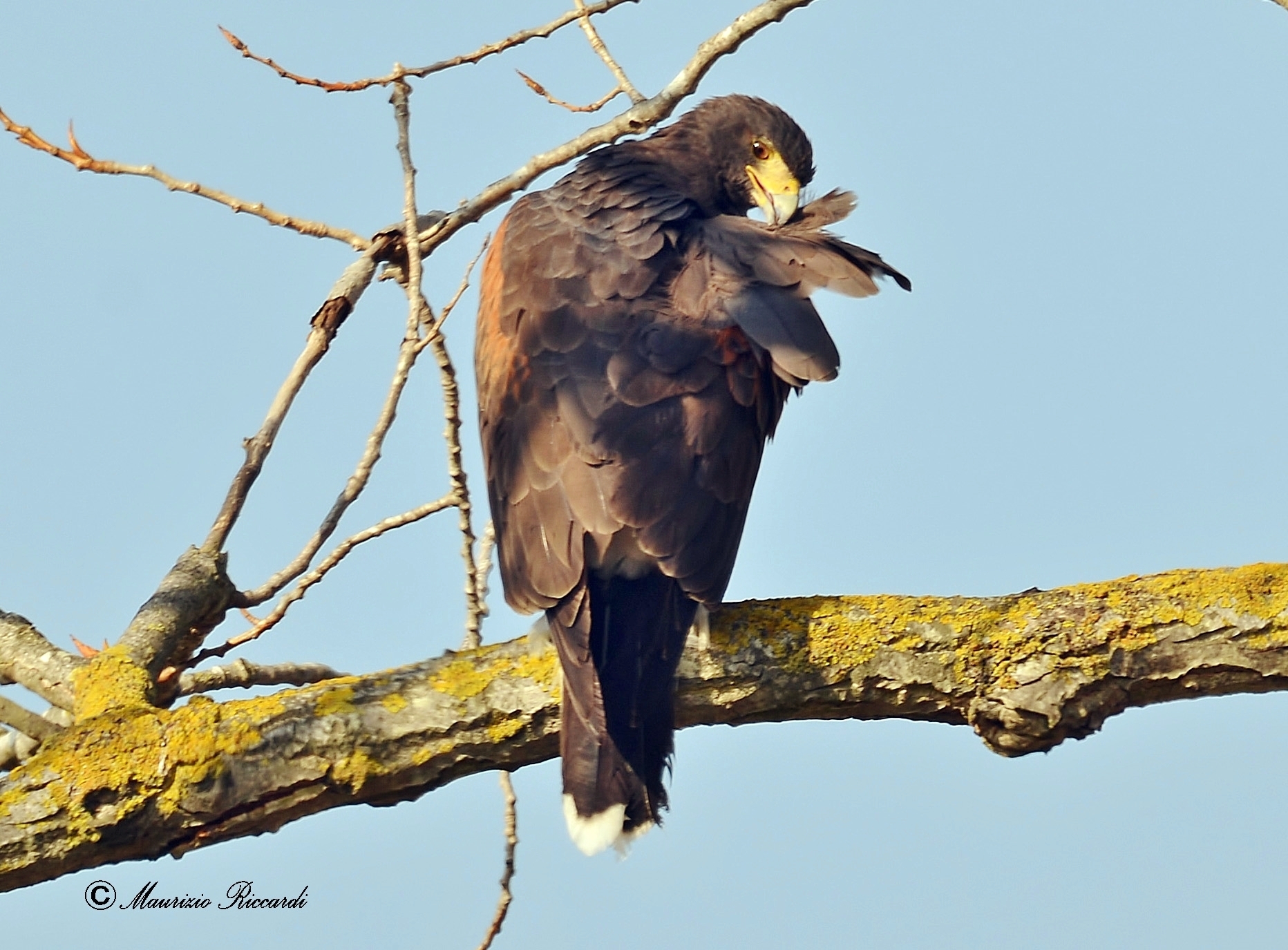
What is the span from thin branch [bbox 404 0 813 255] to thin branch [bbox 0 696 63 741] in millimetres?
1990

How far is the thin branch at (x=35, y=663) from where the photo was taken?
134 inches

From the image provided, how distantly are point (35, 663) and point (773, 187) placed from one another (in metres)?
3.24

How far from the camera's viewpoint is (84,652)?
11.4ft

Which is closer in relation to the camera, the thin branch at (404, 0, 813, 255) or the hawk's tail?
the hawk's tail

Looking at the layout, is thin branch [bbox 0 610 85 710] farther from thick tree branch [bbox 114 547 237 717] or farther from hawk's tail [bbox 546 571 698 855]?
hawk's tail [bbox 546 571 698 855]

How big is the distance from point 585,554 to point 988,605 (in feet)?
3.33

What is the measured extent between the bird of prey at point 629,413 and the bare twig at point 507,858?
249 mm

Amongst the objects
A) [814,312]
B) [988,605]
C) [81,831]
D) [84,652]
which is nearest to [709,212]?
[814,312]

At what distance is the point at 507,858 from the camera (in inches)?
142

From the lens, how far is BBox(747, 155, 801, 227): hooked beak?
5414mm

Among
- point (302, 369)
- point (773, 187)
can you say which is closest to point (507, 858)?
point (302, 369)

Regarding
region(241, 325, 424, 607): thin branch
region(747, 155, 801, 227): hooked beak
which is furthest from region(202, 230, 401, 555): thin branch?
region(747, 155, 801, 227): hooked beak

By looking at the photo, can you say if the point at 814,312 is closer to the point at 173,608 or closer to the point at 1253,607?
the point at 1253,607

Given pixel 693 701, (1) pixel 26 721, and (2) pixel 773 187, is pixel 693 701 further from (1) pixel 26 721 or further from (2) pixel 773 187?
(2) pixel 773 187
